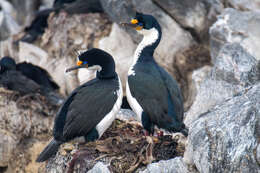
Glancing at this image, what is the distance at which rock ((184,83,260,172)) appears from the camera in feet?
16.4

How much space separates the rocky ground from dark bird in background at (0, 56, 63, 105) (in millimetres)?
181

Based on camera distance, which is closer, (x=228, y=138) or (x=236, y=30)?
(x=228, y=138)

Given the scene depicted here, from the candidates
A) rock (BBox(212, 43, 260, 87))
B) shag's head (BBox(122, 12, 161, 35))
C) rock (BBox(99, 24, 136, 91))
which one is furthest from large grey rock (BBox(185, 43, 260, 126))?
rock (BBox(99, 24, 136, 91))

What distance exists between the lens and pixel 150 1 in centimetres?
1102

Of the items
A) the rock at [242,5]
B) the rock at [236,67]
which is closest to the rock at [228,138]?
the rock at [236,67]

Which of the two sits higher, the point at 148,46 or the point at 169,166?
the point at 148,46

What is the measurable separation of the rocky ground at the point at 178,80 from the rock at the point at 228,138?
0.01 metres

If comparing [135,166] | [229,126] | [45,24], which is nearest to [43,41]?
[45,24]

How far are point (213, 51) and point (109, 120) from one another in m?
4.21

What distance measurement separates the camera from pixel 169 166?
5.77m

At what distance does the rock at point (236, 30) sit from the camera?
9.87 meters

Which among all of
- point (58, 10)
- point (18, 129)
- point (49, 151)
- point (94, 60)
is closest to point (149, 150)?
point (49, 151)

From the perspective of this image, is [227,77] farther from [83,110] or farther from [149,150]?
[83,110]

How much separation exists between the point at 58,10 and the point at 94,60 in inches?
268
